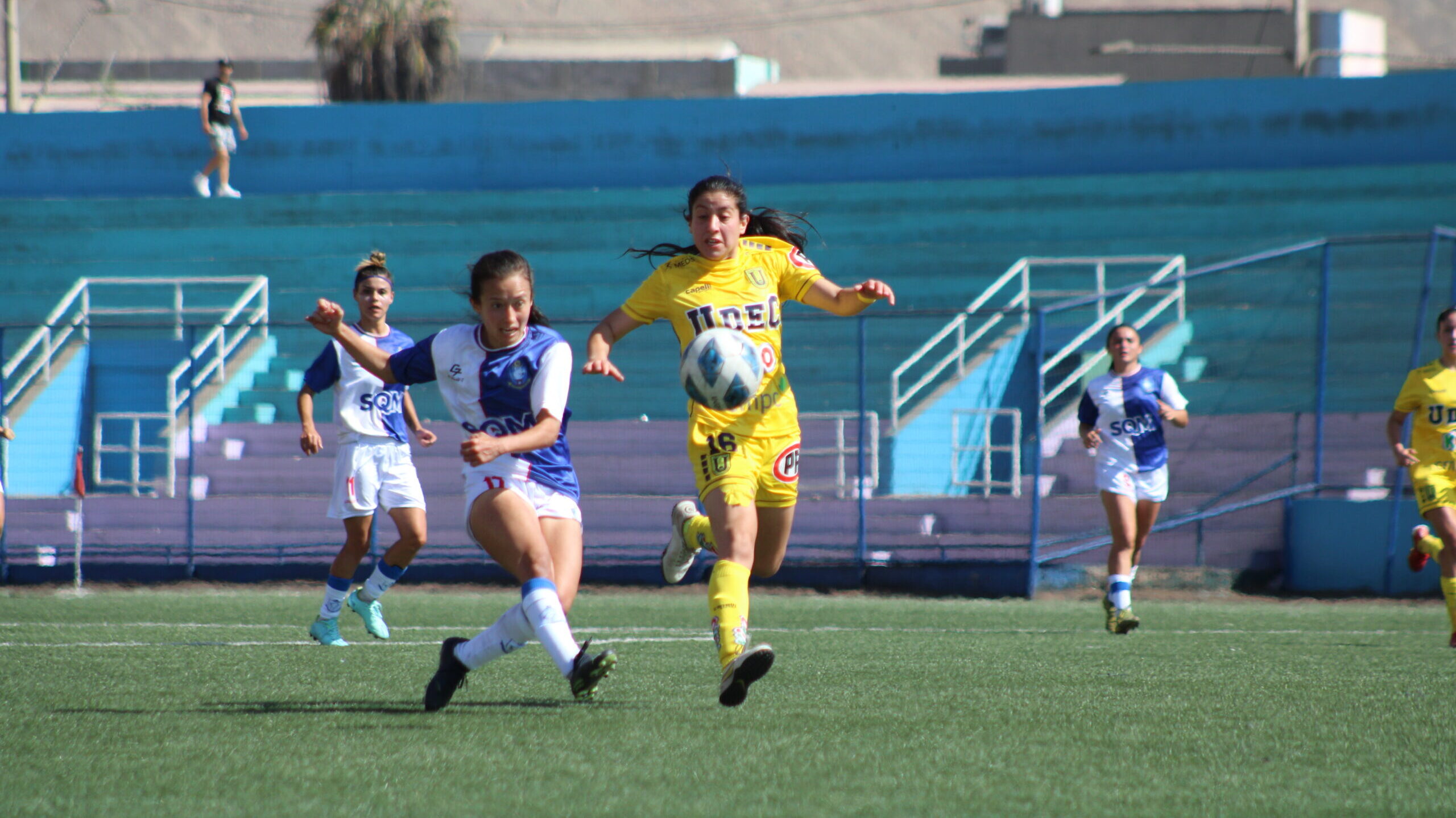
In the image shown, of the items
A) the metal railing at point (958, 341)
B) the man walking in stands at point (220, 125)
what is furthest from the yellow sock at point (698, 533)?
the man walking in stands at point (220, 125)

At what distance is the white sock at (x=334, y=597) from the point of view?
7.94 m

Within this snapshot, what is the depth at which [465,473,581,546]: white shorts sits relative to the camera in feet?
16.7

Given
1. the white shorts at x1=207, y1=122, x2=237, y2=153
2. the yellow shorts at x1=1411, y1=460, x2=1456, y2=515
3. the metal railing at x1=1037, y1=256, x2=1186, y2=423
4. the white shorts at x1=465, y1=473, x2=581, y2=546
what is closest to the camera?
the white shorts at x1=465, y1=473, x2=581, y2=546

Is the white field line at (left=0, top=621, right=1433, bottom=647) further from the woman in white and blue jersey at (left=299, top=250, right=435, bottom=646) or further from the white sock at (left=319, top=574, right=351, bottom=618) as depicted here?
the woman in white and blue jersey at (left=299, top=250, right=435, bottom=646)

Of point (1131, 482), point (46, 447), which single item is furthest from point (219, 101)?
point (1131, 482)

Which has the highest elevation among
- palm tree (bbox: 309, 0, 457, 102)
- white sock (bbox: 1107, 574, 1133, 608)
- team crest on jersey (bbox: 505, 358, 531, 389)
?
palm tree (bbox: 309, 0, 457, 102)

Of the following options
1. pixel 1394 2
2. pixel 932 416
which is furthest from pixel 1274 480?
pixel 1394 2

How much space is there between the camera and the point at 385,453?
27.9 ft

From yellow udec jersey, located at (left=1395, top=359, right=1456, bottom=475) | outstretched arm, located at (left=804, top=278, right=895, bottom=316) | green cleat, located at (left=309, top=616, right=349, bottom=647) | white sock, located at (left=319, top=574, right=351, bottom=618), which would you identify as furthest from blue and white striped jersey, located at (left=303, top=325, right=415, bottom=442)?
yellow udec jersey, located at (left=1395, top=359, right=1456, bottom=475)

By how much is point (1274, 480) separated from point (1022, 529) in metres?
2.38

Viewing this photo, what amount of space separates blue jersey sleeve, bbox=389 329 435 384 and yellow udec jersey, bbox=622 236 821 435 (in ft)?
2.78

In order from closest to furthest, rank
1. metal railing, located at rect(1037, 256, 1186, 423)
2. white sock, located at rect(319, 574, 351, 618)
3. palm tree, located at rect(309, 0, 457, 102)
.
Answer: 1. white sock, located at rect(319, 574, 351, 618)
2. metal railing, located at rect(1037, 256, 1186, 423)
3. palm tree, located at rect(309, 0, 457, 102)

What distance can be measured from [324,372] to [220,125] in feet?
46.9

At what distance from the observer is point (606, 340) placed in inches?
220
